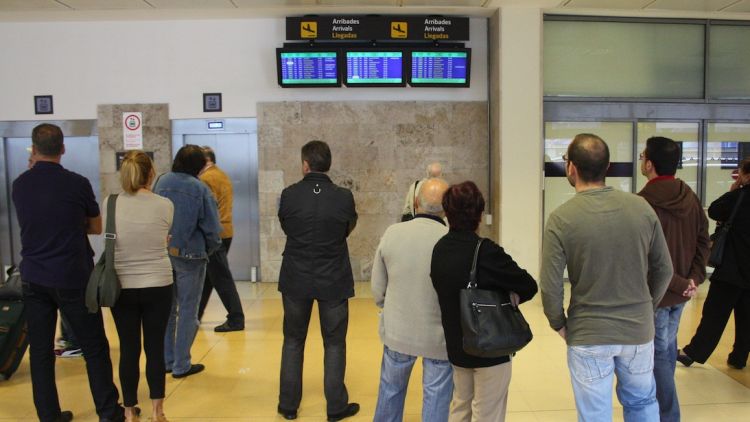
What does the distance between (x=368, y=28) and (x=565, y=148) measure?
2.89 metres

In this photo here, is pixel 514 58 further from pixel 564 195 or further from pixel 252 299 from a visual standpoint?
pixel 252 299

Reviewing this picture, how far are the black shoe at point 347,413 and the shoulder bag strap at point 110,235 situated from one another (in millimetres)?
1528

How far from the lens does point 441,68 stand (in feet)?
22.2

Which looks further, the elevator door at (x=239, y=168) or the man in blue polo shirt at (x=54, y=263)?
the elevator door at (x=239, y=168)

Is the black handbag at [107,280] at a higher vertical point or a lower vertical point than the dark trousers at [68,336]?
higher

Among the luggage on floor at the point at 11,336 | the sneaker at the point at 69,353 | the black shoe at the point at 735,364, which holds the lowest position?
the black shoe at the point at 735,364

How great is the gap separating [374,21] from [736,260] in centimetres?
462

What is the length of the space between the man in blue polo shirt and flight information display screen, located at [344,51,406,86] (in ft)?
13.8

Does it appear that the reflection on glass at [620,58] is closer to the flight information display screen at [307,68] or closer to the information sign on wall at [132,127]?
the flight information display screen at [307,68]

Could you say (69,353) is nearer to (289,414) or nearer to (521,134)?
(289,414)

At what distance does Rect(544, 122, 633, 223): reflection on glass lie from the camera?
6969mm

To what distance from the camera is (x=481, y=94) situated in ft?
23.1

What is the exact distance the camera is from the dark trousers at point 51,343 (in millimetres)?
3037

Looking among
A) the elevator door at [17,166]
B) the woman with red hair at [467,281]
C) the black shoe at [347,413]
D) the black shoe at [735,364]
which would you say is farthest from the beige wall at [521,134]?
the elevator door at [17,166]
